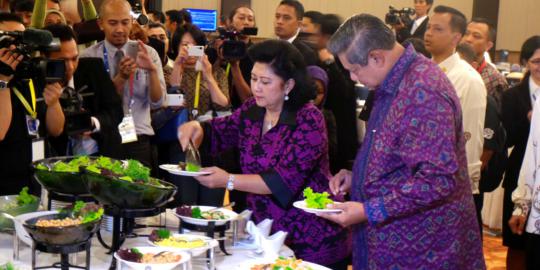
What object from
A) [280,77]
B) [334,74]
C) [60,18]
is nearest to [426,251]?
[280,77]

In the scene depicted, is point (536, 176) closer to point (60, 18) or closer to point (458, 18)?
point (458, 18)

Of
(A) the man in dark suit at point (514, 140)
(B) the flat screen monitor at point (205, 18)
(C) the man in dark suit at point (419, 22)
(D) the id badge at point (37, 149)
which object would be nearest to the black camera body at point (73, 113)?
(D) the id badge at point (37, 149)

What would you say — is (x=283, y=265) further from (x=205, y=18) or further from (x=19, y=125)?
(x=205, y=18)

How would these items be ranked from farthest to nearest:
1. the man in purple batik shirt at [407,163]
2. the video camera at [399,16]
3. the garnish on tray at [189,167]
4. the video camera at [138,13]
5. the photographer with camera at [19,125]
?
the video camera at [399,16] < the video camera at [138,13] < the photographer with camera at [19,125] < the garnish on tray at [189,167] < the man in purple batik shirt at [407,163]

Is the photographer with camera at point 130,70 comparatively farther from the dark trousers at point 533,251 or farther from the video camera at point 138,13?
the dark trousers at point 533,251

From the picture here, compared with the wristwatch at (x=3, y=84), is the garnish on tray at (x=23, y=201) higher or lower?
lower

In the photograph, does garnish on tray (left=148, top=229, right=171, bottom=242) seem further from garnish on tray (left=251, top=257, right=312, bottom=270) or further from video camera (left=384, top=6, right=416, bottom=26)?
video camera (left=384, top=6, right=416, bottom=26)

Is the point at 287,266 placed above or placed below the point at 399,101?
below

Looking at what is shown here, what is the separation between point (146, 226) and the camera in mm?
2480

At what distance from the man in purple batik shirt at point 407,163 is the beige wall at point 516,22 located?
32.9 feet

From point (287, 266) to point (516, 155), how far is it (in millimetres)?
2383

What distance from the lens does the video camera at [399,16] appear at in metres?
6.01

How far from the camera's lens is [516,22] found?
1156 centimetres

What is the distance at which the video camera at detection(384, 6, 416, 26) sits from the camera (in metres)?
6.01
